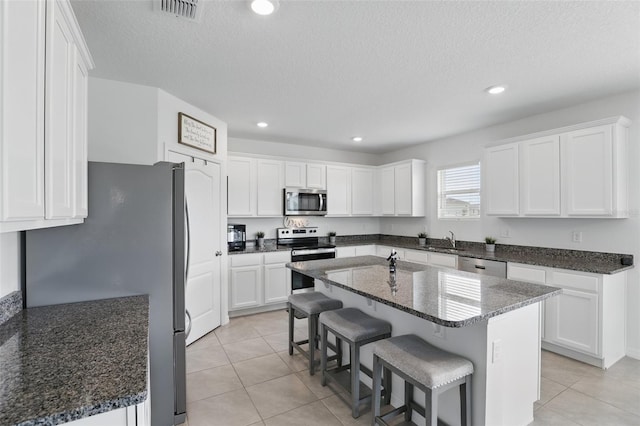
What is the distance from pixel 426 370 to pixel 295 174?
3836mm

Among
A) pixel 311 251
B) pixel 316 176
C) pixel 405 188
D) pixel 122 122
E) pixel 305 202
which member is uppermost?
pixel 122 122

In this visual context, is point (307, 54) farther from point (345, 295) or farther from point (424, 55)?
point (345, 295)

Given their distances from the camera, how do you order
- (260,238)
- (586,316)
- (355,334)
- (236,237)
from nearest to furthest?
(355,334), (586,316), (236,237), (260,238)

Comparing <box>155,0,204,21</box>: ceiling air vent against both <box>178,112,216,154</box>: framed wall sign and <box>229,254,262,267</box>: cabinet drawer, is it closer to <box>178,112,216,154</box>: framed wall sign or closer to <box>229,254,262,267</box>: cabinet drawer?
<box>178,112,216,154</box>: framed wall sign

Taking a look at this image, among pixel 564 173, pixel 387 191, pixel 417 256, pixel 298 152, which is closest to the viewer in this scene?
pixel 564 173

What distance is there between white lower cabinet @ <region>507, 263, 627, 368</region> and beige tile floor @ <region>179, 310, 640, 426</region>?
0.12 m

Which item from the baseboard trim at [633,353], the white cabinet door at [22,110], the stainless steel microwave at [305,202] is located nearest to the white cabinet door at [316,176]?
the stainless steel microwave at [305,202]

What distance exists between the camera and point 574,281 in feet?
9.61

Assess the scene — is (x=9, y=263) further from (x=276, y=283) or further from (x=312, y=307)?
(x=276, y=283)

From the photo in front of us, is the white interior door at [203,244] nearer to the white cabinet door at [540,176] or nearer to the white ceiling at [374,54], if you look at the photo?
the white ceiling at [374,54]

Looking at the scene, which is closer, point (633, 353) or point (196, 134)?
point (633, 353)

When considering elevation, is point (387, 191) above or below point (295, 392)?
above

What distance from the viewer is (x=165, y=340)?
201cm

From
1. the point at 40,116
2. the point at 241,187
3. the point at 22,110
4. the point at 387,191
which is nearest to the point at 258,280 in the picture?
the point at 241,187
